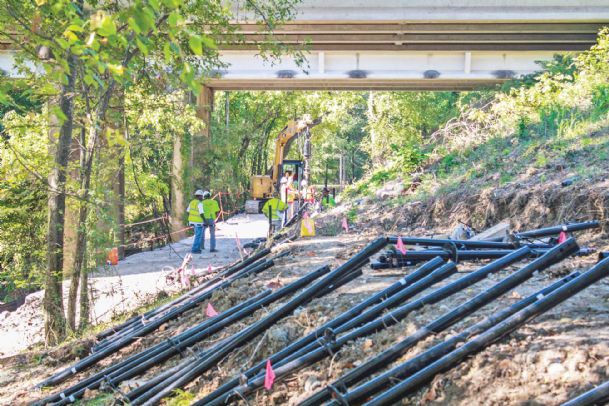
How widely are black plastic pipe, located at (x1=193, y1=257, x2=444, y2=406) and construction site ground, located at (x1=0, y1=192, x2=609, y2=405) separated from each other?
18cm

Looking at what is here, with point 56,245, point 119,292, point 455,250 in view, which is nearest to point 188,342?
point 455,250

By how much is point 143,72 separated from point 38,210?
3.86 m

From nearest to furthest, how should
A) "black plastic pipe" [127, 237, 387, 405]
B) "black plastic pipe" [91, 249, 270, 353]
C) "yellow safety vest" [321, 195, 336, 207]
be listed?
Result: "black plastic pipe" [127, 237, 387, 405]
"black plastic pipe" [91, 249, 270, 353]
"yellow safety vest" [321, 195, 336, 207]

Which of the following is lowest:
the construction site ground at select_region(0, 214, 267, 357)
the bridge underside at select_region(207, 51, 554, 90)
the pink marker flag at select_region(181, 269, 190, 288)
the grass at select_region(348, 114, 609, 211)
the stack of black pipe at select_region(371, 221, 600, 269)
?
the construction site ground at select_region(0, 214, 267, 357)

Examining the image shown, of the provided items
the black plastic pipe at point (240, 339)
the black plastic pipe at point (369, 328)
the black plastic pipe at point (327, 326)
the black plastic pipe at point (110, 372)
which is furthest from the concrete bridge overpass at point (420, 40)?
the black plastic pipe at point (369, 328)

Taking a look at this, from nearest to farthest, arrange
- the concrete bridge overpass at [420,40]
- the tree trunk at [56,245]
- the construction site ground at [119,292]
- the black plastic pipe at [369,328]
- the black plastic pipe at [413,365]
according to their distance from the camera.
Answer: the black plastic pipe at [413,365] < the black plastic pipe at [369,328] < the tree trunk at [56,245] < the construction site ground at [119,292] < the concrete bridge overpass at [420,40]

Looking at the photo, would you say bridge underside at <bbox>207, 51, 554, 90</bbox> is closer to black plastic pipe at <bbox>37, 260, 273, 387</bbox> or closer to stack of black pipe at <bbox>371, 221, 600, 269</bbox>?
black plastic pipe at <bbox>37, 260, 273, 387</bbox>

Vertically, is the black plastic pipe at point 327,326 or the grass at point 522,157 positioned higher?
the grass at point 522,157

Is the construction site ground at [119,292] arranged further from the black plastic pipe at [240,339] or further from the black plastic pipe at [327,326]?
the black plastic pipe at [327,326]

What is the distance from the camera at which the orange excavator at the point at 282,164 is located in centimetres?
2862

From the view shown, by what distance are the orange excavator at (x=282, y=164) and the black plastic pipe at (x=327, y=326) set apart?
15102 millimetres

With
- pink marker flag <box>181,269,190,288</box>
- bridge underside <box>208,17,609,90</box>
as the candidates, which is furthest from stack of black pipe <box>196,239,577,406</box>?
bridge underside <box>208,17,609,90</box>

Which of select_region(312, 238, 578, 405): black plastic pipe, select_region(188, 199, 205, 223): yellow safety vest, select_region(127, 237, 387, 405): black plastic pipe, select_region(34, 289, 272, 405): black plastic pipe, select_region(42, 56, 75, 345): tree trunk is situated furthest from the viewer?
select_region(188, 199, 205, 223): yellow safety vest

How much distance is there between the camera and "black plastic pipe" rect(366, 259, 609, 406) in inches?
147
